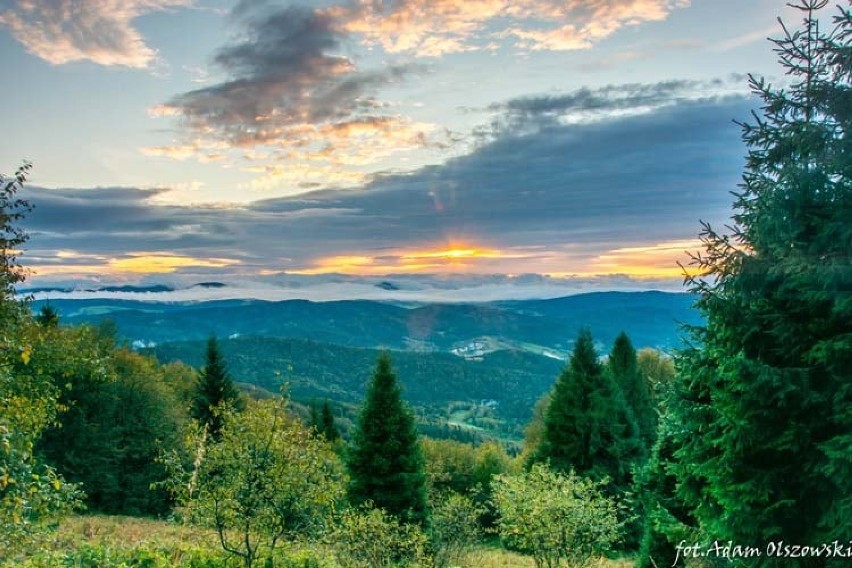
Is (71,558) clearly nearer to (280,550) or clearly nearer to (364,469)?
(280,550)

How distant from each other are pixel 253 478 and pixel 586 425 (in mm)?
24559

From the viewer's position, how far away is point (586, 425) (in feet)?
108

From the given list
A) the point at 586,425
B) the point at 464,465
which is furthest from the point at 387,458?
the point at 464,465

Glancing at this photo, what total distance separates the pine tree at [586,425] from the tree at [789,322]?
867 inches

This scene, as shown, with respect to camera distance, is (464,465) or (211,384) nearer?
(211,384)

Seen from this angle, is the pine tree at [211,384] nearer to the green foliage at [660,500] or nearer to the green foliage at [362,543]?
the green foliage at [362,543]

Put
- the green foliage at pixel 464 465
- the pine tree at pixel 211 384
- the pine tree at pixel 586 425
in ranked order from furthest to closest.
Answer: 1. the green foliage at pixel 464 465
2. the pine tree at pixel 211 384
3. the pine tree at pixel 586 425

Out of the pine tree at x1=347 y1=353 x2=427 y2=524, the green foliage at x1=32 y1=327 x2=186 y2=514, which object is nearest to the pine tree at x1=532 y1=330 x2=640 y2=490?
the pine tree at x1=347 y1=353 x2=427 y2=524

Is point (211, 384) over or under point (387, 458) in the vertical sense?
over

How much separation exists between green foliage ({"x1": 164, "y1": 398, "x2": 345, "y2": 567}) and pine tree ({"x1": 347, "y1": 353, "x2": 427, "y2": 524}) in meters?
14.4

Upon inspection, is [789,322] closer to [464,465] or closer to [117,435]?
[117,435]

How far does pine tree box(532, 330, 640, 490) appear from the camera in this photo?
33.0m

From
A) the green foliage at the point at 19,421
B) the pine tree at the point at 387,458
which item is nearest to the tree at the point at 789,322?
the green foliage at the point at 19,421

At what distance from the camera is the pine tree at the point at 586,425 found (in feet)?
108
